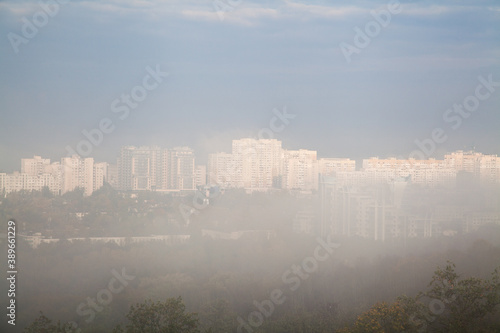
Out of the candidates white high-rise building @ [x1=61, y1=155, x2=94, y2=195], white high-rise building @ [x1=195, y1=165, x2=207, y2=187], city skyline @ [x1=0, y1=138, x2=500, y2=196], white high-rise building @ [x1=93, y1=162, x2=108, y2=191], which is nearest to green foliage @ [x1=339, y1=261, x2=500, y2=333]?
city skyline @ [x1=0, y1=138, x2=500, y2=196]

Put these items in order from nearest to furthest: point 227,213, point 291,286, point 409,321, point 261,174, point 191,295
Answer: point 409,321, point 191,295, point 291,286, point 227,213, point 261,174

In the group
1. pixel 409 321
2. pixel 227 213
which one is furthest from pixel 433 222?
pixel 409 321

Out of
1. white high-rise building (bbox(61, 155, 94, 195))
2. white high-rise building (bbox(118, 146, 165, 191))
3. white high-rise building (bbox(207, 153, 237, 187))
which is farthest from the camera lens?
white high-rise building (bbox(207, 153, 237, 187))

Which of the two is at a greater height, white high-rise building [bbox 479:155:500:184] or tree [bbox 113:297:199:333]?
white high-rise building [bbox 479:155:500:184]

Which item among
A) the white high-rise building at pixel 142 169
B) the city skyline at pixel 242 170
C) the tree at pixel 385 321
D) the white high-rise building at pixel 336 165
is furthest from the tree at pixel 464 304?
the white high-rise building at pixel 142 169

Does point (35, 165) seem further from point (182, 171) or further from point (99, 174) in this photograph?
point (182, 171)

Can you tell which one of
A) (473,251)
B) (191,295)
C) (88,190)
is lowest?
(191,295)

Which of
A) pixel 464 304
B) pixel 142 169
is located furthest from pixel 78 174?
pixel 464 304

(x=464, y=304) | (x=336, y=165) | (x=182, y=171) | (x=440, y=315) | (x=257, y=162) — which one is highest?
(x=257, y=162)

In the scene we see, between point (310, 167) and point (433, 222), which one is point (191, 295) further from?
point (310, 167)

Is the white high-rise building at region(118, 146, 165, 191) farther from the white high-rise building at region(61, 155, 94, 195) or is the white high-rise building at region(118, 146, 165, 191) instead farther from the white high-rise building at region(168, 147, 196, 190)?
the white high-rise building at region(61, 155, 94, 195)

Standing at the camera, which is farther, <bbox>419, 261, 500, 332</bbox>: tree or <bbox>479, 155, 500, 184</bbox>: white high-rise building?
<bbox>479, 155, 500, 184</bbox>: white high-rise building
